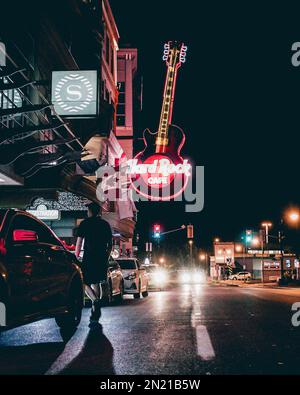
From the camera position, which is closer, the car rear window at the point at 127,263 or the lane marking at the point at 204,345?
the lane marking at the point at 204,345

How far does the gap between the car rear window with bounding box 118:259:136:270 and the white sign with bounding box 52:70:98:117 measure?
17.2ft

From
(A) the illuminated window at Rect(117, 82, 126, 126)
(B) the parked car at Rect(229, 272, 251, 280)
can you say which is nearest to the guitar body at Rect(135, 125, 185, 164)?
(A) the illuminated window at Rect(117, 82, 126, 126)

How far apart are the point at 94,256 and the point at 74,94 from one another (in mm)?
9882

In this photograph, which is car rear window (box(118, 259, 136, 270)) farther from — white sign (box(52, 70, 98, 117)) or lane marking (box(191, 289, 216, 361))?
lane marking (box(191, 289, 216, 361))

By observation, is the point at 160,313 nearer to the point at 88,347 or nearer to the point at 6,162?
the point at 88,347

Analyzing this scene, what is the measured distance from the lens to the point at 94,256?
835cm

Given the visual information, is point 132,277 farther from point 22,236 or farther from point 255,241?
point 255,241

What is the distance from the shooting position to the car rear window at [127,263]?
17.5 metres

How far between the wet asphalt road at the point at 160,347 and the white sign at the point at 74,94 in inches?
357

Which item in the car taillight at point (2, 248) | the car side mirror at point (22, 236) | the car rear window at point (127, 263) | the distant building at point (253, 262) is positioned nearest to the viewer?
the car taillight at point (2, 248)

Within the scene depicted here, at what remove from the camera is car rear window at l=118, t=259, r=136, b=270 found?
57.4 feet

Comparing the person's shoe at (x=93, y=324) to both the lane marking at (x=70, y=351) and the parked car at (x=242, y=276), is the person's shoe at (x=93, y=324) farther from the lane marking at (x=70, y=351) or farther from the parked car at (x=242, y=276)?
the parked car at (x=242, y=276)

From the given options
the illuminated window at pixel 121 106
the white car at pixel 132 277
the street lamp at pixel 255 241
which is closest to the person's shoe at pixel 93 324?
the white car at pixel 132 277
